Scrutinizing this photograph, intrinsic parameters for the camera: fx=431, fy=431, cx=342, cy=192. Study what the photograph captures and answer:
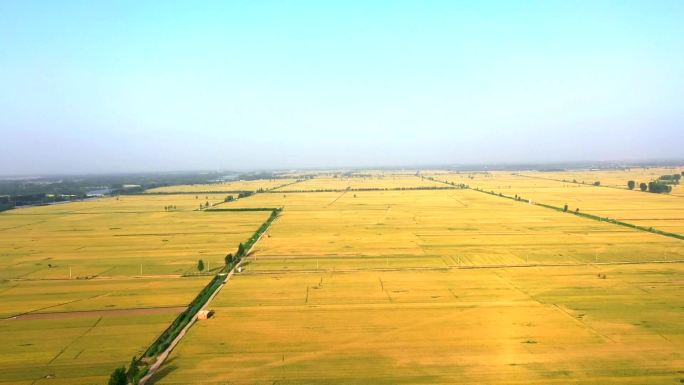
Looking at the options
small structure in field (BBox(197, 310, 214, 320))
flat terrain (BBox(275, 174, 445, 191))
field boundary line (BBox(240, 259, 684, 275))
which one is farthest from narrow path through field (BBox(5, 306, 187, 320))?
flat terrain (BBox(275, 174, 445, 191))

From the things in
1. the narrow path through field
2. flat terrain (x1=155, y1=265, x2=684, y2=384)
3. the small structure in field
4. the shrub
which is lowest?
flat terrain (x1=155, y1=265, x2=684, y2=384)

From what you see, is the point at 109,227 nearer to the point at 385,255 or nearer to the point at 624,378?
the point at 385,255

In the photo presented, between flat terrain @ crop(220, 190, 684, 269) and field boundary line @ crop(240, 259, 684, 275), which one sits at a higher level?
flat terrain @ crop(220, 190, 684, 269)

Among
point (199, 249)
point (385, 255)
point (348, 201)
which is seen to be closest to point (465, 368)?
point (385, 255)

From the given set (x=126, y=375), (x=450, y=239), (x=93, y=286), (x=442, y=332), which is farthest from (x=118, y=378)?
(x=450, y=239)

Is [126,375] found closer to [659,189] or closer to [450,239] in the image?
[450,239]

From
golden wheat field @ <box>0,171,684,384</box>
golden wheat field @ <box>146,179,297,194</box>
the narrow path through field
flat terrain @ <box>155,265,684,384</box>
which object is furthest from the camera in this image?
golden wheat field @ <box>146,179,297,194</box>

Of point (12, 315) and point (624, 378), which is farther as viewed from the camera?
point (12, 315)

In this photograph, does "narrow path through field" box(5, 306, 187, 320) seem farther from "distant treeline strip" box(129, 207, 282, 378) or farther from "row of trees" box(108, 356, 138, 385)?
"row of trees" box(108, 356, 138, 385)
